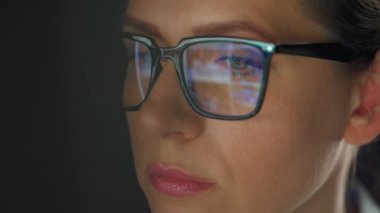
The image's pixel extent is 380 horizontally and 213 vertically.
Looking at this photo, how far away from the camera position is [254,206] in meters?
0.67

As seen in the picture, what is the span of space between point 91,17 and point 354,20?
0.35 metres

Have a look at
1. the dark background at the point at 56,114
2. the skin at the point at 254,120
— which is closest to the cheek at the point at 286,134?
the skin at the point at 254,120

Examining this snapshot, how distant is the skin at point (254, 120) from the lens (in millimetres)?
635

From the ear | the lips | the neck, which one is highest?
the ear

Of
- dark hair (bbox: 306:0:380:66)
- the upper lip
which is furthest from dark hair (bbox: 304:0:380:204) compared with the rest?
the upper lip

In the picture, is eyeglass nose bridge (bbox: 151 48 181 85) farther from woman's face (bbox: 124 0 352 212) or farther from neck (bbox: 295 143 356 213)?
neck (bbox: 295 143 356 213)

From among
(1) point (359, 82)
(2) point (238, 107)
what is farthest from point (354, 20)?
(2) point (238, 107)

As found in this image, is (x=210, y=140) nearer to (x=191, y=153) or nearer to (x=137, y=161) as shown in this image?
(x=191, y=153)

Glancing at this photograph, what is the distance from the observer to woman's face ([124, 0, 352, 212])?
Result: 25.0 inches

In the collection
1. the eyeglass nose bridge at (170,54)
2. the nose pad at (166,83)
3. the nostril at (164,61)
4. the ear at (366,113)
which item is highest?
the eyeglass nose bridge at (170,54)

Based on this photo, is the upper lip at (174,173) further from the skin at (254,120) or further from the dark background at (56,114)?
the dark background at (56,114)

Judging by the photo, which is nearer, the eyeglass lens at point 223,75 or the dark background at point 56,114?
the eyeglass lens at point 223,75

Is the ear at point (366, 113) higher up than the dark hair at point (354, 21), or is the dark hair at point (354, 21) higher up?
the dark hair at point (354, 21)

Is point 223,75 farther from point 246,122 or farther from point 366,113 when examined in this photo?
point 366,113
